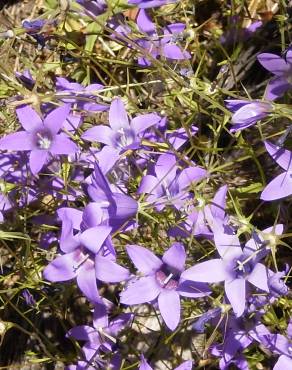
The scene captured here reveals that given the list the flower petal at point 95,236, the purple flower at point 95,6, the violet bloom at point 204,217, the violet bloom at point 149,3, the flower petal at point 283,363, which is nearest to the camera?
the flower petal at point 95,236

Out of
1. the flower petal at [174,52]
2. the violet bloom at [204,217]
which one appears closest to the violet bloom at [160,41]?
the flower petal at [174,52]

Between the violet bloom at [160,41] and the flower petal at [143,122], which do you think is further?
the violet bloom at [160,41]

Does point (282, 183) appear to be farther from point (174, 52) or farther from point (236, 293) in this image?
point (174, 52)

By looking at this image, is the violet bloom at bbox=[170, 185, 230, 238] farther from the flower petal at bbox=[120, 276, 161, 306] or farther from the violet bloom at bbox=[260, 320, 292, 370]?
the violet bloom at bbox=[260, 320, 292, 370]

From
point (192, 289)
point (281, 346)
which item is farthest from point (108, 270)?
point (281, 346)

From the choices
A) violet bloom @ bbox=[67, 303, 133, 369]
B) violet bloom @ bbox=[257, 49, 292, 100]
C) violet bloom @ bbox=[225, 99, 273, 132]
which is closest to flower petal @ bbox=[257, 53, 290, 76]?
violet bloom @ bbox=[257, 49, 292, 100]

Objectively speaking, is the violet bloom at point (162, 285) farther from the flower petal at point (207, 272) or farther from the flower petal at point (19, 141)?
the flower petal at point (19, 141)
